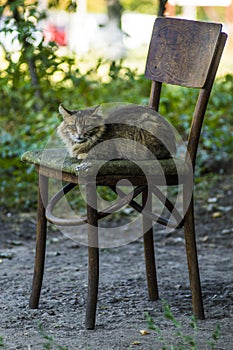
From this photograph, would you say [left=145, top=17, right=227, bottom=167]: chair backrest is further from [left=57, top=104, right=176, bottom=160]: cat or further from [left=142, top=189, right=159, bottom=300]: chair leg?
[left=142, top=189, right=159, bottom=300]: chair leg

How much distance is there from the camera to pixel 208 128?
5.86 metres

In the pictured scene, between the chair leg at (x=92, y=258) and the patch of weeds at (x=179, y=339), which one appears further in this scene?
the chair leg at (x=92, y=258)

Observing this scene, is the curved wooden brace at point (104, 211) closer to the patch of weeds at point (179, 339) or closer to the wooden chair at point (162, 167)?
the wooden chair at point (162, 167)

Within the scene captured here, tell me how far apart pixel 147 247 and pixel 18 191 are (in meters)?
2.41

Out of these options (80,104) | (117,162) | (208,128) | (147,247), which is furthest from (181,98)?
(117,162)

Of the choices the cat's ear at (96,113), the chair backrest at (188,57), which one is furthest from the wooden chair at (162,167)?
the cat's ear at (96,113)

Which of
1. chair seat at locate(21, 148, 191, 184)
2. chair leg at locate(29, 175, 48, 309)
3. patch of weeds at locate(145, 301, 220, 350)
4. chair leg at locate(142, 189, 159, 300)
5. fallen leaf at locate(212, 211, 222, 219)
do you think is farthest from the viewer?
fallen leaf at locate(212, 211, 222, 219)

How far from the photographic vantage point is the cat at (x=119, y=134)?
2913 mm

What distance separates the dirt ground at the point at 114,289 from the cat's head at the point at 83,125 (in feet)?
2.68

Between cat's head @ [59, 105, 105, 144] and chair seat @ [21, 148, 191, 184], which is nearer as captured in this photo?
chair seat @ [21, 148, 191, 184]

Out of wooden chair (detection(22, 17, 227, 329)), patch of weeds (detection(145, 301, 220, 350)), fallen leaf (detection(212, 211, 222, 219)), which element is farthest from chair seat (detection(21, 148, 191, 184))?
fallen leaf (detection(212, 211, 222, 219))

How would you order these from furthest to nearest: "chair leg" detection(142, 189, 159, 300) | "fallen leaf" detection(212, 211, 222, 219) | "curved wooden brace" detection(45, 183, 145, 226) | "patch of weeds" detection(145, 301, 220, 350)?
"fallen leaf" detection(212, 211, 222, 219) < "chair leg" detection(142, 189, 159, 300) < "curved wooden brace" detection(45, 183, 145, 226) < "patch of weeds" detection(145, 301, 220, 350)

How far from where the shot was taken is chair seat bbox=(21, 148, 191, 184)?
8.86 ft

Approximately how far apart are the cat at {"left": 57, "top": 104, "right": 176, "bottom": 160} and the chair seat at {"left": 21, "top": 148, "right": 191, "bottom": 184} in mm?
77
